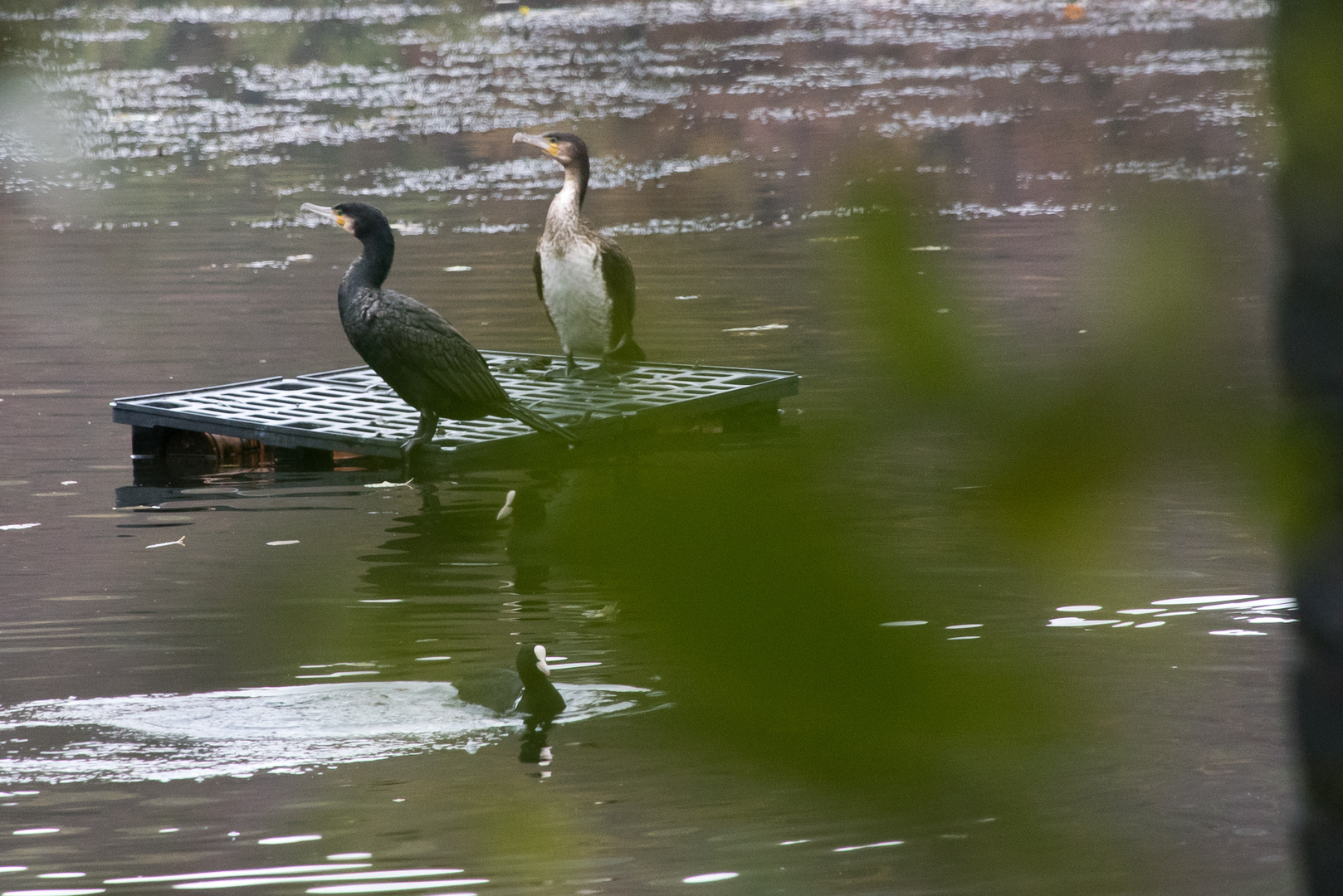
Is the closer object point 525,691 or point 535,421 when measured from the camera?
point 525,691

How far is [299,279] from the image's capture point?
568 inches

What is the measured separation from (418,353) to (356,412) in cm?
118

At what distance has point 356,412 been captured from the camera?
9656 millimetres

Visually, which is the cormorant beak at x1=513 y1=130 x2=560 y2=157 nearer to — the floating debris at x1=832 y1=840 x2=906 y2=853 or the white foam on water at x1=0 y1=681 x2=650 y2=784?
the white foam on water at x1=0 y1=681 x2=650 y2=784

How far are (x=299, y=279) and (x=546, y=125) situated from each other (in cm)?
831

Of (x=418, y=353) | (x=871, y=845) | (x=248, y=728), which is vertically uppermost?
(x=871, y=845)

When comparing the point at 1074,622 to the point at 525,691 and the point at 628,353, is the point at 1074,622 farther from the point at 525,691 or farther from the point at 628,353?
the point at 628,353

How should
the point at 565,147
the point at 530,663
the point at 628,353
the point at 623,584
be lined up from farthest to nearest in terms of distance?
the point at 565,147
the point at 628,353
the point at 530,663
the point at 623,584

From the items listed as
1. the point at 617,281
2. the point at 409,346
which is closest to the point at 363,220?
the point at 409,346

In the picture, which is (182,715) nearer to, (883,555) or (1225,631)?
(1225,631)

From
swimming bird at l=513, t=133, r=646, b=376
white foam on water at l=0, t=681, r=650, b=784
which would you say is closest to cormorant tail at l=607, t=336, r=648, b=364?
swimming bird at l=513, t=133, r=646, b=376

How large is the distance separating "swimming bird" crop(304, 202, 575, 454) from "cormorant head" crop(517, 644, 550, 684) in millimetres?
3108

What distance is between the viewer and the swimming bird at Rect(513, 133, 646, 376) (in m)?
9.71

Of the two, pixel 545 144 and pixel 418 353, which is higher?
pixel 545 144
